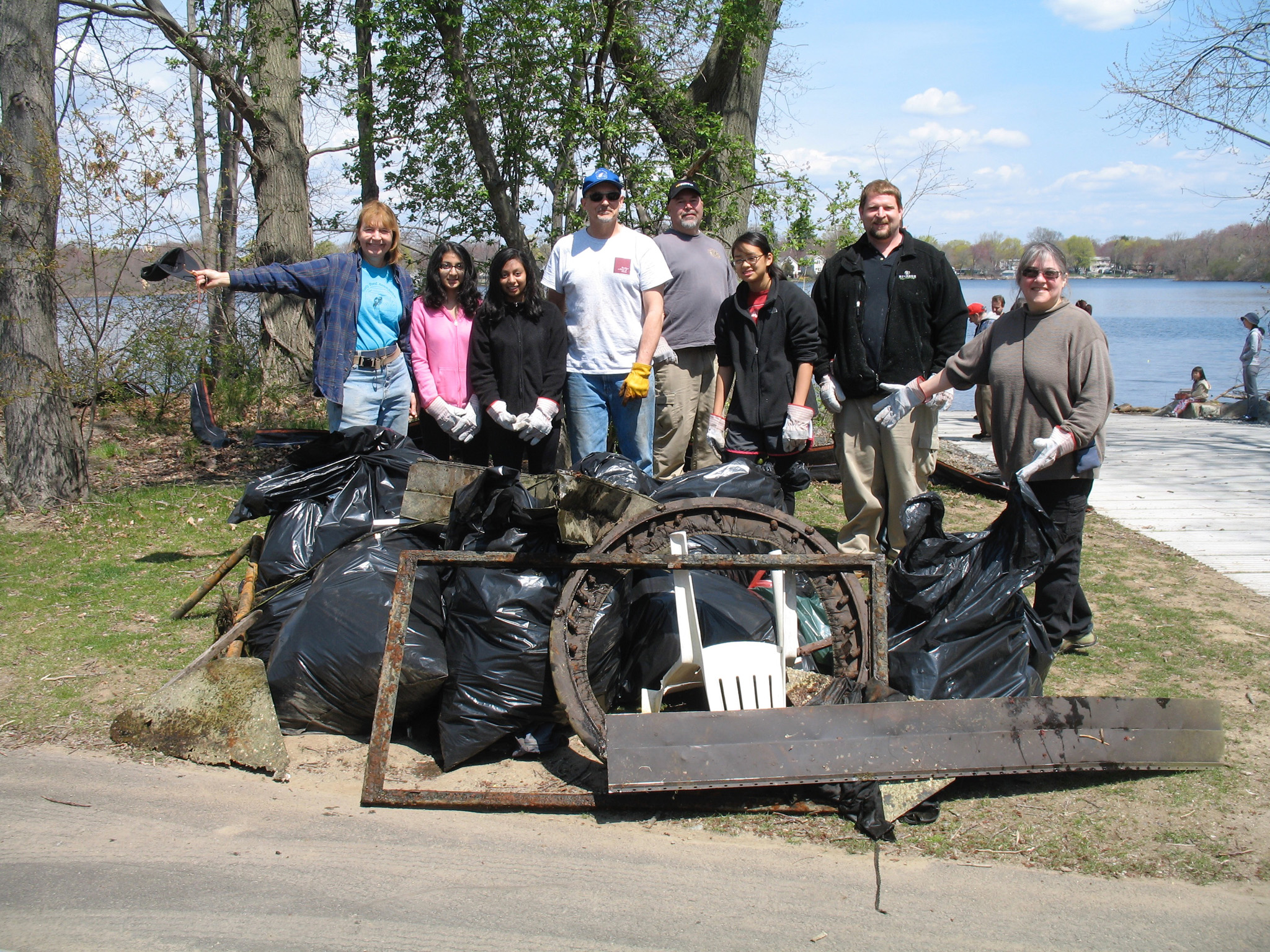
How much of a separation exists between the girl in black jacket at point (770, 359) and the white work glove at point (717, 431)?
0.12 metres

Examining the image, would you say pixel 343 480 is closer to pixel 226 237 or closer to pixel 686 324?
pixel 686 324

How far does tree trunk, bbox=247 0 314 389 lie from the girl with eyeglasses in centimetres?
399

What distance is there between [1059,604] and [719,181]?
4.88 metres

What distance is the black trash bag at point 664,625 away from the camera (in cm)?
309

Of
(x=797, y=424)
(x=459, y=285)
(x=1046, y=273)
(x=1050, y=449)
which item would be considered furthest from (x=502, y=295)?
(x=1050, y=449)

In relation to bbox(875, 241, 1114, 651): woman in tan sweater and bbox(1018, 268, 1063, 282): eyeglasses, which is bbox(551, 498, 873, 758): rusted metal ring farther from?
bbox(1018, 268, 1063, 282): eyeglasses

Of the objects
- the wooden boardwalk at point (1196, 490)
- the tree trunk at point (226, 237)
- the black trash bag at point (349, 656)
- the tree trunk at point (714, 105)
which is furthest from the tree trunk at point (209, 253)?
the wooden boardwalk at point (1196, 490)

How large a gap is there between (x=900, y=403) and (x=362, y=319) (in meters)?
2.49

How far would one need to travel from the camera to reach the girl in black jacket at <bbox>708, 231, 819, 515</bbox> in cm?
432

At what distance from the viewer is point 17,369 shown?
211 inches

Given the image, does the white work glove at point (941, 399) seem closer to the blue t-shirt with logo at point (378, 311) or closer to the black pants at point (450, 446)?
the black pants at point (450, 446)

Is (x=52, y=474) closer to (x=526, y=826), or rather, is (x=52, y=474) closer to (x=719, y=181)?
(x=526, y=826)

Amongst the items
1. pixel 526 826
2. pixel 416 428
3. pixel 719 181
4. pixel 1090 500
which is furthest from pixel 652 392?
pixel 1090 500

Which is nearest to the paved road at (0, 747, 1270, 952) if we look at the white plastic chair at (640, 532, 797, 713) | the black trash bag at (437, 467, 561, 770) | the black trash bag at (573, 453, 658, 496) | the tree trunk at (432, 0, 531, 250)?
the black trash bag at (437, 467, 561, 770)
